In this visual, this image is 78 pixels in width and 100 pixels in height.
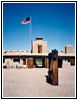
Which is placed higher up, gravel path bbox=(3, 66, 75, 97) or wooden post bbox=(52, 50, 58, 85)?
wooden post bbox=(52, 50, 58, 85)

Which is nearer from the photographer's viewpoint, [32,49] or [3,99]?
[3,99]

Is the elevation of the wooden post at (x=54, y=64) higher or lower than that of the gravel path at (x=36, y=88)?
higher

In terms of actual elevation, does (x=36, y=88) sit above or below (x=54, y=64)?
below

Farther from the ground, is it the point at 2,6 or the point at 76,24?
the point at 2,6

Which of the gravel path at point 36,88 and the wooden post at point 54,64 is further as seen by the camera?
→ the wooden post at point 54,64

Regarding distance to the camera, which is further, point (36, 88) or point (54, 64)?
point (54, 64)

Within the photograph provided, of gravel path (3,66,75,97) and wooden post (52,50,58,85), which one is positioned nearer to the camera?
gravel path (3,66,75,97)

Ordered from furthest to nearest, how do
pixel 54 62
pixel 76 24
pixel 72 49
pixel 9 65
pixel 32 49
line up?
1. pixel 72 49
2. pixel 32 49
3. pixel 9 65
4. pixel 54 62
5. pixel 76 24

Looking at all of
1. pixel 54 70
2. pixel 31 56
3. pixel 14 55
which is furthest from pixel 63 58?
pixel 54 70

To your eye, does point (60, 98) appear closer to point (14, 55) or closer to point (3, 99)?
point (3, 99)

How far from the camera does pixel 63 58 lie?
22516 millimetres

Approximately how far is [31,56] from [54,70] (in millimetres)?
14518

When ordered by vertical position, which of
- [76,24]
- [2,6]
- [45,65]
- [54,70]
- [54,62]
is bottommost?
[45,65]

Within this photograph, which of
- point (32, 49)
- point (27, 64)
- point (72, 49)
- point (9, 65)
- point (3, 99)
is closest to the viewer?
point (3, 99)
